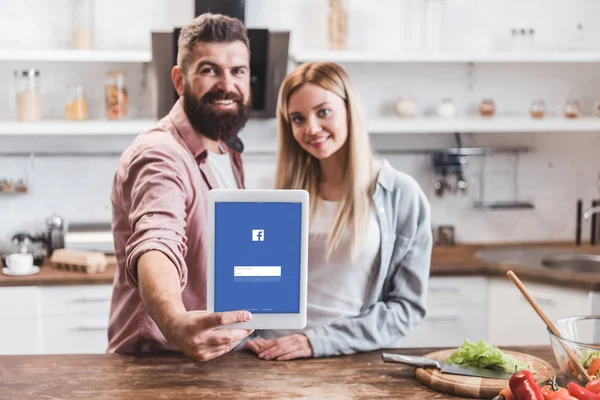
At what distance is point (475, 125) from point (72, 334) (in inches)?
76.5

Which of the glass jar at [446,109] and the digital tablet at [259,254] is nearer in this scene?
the digital tablet at [259,254]

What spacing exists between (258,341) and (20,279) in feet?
4.95

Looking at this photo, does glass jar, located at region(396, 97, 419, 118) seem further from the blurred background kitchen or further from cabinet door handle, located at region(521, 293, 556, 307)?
cabinet door handle, located at region(521, 293, 556, 307)

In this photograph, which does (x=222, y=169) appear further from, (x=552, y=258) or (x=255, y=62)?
(x=552, y=258)

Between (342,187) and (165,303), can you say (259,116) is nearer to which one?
(342,187)

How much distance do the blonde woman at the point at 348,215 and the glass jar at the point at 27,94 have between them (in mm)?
1640

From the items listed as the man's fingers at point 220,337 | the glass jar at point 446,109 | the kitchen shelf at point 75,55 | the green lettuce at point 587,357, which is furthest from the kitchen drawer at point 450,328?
the man's fingers at point 220,337

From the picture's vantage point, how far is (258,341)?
81.5 inches

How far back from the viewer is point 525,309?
3.34m

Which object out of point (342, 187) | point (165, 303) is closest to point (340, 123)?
point (342, 187)

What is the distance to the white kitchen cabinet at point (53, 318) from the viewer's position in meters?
3.24

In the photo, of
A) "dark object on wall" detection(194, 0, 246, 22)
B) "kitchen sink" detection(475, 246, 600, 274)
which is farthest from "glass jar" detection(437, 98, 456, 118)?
"dark object on wall" detection(194, 0, 246, 22)

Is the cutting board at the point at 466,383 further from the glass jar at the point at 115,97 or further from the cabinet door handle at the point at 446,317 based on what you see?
the glass jar at the point at 115,97

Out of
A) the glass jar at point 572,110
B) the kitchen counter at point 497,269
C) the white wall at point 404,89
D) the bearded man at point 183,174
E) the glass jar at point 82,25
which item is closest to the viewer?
the bearded man at point 183,174
